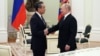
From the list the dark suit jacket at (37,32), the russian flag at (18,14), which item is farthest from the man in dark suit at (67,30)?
the russian flag at (18,14)

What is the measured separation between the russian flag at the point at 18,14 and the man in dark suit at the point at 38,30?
Answer: 5482 millimetres

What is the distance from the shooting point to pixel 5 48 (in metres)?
3.99

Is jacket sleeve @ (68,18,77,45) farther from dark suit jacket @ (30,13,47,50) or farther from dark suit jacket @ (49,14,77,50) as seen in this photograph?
dark suit jacket @ (30,13,47,50)

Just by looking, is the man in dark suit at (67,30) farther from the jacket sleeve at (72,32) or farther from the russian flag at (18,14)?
the russian flag at (18,14)

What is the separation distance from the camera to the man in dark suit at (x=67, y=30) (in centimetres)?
480

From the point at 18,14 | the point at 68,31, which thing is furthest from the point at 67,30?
the point at 18,14

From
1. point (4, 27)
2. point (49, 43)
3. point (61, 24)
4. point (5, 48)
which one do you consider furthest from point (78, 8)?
point (5, 48)

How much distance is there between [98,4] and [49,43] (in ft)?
14.2

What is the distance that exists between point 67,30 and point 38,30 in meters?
0.53

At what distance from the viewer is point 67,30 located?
488 cm

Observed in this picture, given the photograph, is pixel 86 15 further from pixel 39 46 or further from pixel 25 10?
pixel 39 46

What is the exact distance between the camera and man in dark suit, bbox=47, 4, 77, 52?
480cm

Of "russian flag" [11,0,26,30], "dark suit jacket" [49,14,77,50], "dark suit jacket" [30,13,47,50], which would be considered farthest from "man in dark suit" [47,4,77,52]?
"russian flag" [11,0,26,30]

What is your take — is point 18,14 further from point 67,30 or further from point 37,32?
point 67,30
